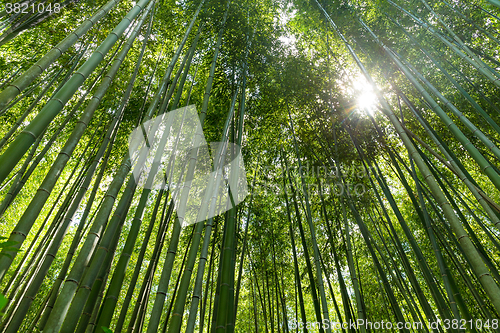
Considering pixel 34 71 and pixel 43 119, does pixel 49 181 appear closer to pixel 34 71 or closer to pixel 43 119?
pixel 43 119

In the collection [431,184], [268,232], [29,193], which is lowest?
[431,184]

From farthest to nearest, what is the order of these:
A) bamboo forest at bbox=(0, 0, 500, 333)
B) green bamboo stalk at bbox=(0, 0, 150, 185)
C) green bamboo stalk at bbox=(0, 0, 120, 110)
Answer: bamboo forest at bbox=(0, 0, 500, 333) → green bamboo stalk at bbox=(0, 0, 120, 110) → green bamboo stalk at bbox=(0, 0, 150, 185)

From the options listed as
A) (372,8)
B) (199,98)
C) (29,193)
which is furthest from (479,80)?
(29,193)

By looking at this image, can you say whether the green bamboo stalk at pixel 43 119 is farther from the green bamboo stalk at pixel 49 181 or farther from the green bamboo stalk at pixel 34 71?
the green bamboo stalk at pixel 34 71

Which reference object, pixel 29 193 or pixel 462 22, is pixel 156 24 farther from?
pixel 29 193

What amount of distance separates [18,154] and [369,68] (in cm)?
452

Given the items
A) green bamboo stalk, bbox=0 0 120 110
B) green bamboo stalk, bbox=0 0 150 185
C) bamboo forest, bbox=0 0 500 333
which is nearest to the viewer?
green bamboo stalk, bbox=0 0 150 185

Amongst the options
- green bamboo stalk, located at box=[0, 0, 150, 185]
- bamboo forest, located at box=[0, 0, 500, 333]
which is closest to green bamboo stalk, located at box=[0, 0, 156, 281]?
green bamboo stalk, located at box=[0, 0, 150, 185]

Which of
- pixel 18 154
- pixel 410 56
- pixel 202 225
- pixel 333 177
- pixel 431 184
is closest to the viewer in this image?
pixel 18 154

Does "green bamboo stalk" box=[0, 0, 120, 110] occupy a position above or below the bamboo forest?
below

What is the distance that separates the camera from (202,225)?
165cm

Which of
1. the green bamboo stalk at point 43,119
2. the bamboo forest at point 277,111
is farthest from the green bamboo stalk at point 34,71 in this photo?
the bamboo forest at point 277,111

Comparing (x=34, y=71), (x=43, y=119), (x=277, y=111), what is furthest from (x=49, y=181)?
(x=277, y=111)

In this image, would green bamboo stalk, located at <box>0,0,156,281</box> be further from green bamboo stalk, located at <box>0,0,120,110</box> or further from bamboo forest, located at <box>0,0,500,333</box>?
bamboo forest, located at <box>0,0,500,333</box>
